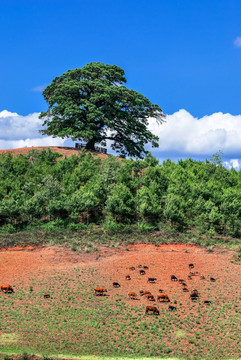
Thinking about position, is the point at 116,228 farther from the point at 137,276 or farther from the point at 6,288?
the point at 6,288

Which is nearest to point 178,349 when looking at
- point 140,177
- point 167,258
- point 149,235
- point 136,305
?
point 136,305

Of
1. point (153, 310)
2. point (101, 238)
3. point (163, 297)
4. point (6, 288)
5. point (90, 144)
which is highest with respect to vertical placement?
point (90, 144)

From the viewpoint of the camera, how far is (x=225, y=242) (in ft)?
107

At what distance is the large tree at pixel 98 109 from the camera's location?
57.0m

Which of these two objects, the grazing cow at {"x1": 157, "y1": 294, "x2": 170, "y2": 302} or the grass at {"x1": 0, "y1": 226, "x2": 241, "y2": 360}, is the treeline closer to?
the grass at {"x1": 0, "y1": 226, "x2": 241, "y2": 360}

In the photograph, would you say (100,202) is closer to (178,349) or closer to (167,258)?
(167,258)

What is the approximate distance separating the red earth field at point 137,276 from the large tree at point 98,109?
28884 millimetres

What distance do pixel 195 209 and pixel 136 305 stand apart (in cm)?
1791

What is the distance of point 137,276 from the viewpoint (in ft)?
80.1

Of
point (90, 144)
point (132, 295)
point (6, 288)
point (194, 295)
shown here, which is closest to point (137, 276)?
point (132, 295)

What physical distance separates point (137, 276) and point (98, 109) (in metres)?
37.5

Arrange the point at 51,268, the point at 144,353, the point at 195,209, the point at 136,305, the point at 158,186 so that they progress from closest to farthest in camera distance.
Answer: the point at 144,353 → the point at 136,305 → the point at 51,268 → the point at 195,209 → the point at 158,186

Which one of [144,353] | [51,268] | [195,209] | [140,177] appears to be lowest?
[144,353]

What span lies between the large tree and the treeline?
1142cm
